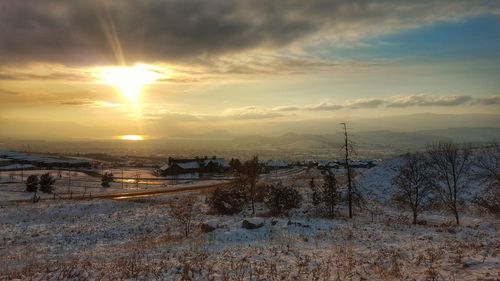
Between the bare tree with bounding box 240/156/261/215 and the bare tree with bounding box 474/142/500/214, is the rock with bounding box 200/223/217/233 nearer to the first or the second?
the bare tree with bounding box 240/156/261/215

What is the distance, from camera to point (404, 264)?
14266 mm

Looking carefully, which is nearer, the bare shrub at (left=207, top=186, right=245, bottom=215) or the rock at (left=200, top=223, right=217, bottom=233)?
the rock at (left=200, top=223, right=217, bottom=233)

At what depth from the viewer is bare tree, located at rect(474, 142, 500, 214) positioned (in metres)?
27.0

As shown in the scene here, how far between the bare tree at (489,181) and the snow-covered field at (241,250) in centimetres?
217

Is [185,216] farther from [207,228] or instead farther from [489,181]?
[489,181]

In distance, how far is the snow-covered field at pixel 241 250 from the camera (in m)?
13.2

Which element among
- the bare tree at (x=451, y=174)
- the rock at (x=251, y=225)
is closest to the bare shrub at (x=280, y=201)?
the rock at (x=251, y=225)

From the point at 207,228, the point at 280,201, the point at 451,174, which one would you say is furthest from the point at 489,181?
the point at 207,228

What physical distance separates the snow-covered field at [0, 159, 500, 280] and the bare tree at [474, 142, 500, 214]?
2166 mm

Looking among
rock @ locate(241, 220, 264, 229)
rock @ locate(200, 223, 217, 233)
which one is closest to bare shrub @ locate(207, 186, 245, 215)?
rock @ locate(200, 223, 217, 233)

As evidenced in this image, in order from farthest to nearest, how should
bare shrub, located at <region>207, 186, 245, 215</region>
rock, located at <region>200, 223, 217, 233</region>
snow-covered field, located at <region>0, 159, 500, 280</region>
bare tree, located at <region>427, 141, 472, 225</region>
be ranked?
1. bare shrub, located at <region>207, 186, 245, 215</region>
2. bare tree, located at <region>427, 141, 472, 225</region>
3. rock, located at <region>200, 223, 217, 233</region>
4. snow-covered field, located at <region>0, 159, 500, 280</region>

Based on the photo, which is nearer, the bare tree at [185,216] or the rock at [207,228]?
the rock at [207,228]

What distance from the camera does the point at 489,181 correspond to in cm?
4003

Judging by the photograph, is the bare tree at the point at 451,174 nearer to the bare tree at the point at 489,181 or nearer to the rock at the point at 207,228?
the bare tree at the point at 489,181
